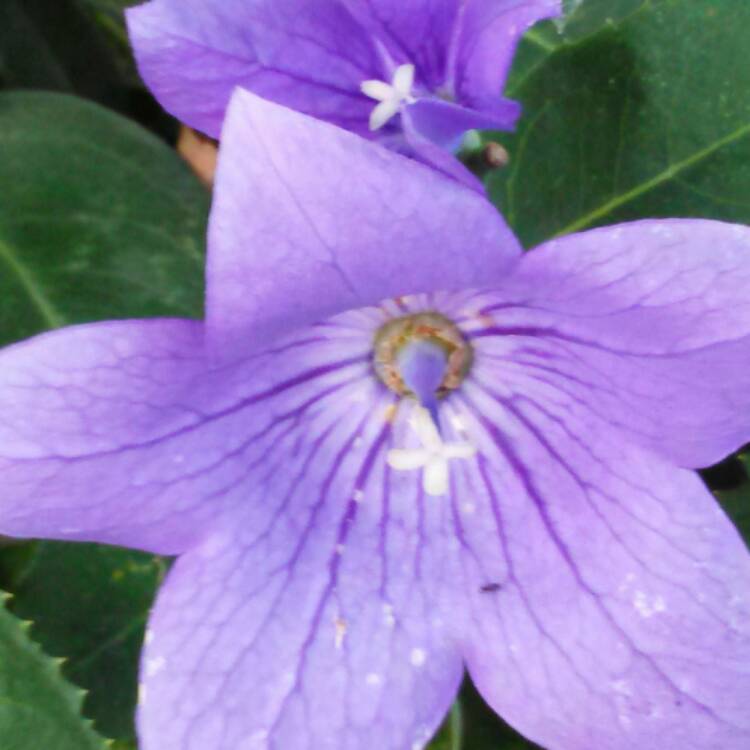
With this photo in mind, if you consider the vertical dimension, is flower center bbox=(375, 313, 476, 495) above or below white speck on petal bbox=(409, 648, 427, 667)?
above

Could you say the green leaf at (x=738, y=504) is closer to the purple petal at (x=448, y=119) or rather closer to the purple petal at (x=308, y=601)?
the purple petal at (x=308, y=601)

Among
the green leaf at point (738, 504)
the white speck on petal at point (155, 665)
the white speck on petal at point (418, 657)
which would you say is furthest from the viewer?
the green leaf at point (738, 504)

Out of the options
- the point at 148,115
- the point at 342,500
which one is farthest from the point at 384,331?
the point at 148,115

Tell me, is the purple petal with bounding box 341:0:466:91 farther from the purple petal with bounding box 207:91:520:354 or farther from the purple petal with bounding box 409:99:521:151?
the purple petal with bounding box 207:91:520:354

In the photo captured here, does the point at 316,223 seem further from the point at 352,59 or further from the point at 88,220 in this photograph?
the point at 88,220

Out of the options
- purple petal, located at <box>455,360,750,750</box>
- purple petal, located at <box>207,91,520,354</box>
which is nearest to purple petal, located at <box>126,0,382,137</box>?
purple petal, located at <box>207,91,520,354</box>

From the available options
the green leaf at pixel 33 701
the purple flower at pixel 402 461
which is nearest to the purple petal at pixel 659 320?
the purple flower at pixel 402 461

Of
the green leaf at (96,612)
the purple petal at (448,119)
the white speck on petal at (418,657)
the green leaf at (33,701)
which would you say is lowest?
the green leaf at (96,612)
